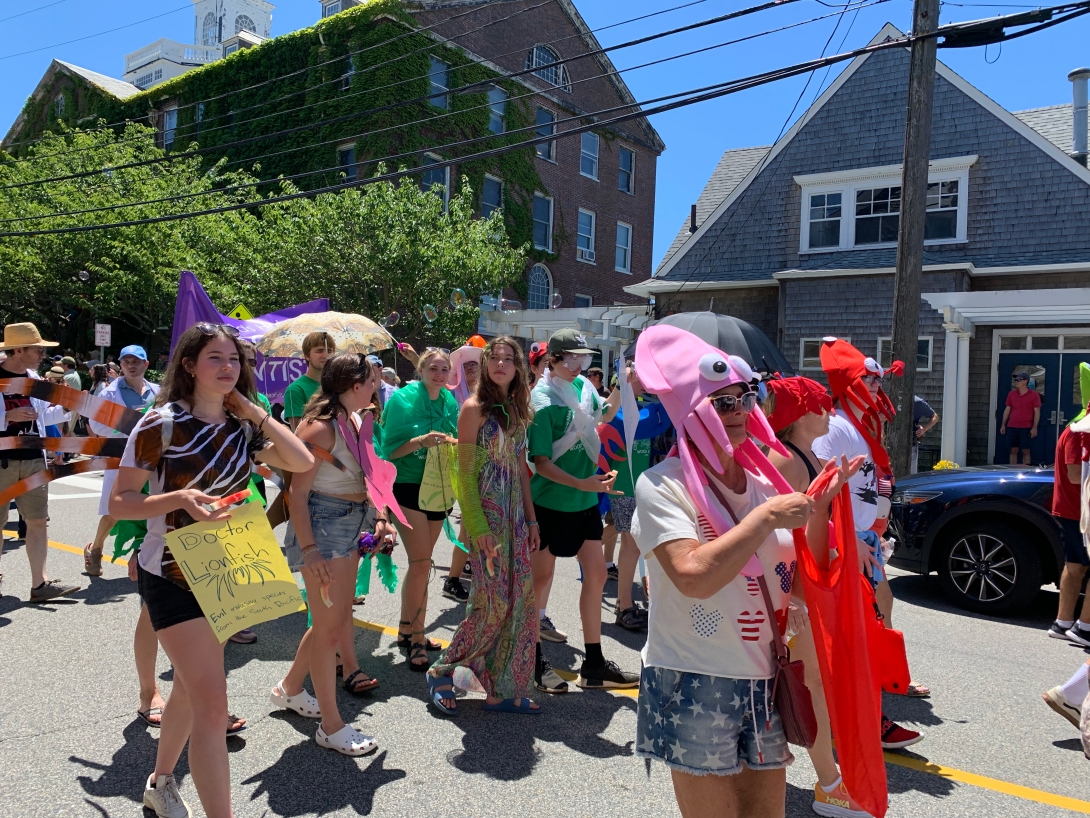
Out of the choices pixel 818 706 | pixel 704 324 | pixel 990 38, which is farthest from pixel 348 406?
pixel 990 38

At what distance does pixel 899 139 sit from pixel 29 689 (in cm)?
1679

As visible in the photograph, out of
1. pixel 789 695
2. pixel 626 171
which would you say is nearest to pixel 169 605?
pixel 789 695

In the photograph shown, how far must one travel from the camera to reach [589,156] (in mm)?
30547

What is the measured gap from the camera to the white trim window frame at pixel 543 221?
93.5 feet

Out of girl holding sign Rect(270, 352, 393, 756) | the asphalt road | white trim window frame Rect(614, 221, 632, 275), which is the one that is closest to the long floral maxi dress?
the asphalt road

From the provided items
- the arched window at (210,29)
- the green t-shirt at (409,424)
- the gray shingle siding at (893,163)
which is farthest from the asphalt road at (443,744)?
the arched window at (210,29)

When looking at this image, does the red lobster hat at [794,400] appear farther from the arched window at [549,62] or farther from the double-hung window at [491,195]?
the arched window at [549,62]

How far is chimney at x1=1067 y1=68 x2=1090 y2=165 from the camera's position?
52.4 feet

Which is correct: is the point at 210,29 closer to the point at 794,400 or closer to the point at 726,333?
the point at 726,333

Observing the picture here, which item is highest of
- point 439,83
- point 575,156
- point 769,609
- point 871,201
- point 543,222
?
point 439,83

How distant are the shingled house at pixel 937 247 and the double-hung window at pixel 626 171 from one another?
48.4ft

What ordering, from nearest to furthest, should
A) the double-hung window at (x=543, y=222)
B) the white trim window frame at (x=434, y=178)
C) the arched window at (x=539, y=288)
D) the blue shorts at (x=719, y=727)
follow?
the blue shorts at (x=719, y=727) → the white trim window frame at (x=434, y=178) → the arched window at (x=539, y=288) → the double-hung window at (x=543, y=222)

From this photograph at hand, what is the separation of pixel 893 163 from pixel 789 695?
1644cm

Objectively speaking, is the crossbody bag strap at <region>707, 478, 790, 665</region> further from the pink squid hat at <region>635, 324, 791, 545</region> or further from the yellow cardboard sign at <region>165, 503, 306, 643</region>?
the yellow cardboard sign at <region>165, 503, 306, 643</region>
